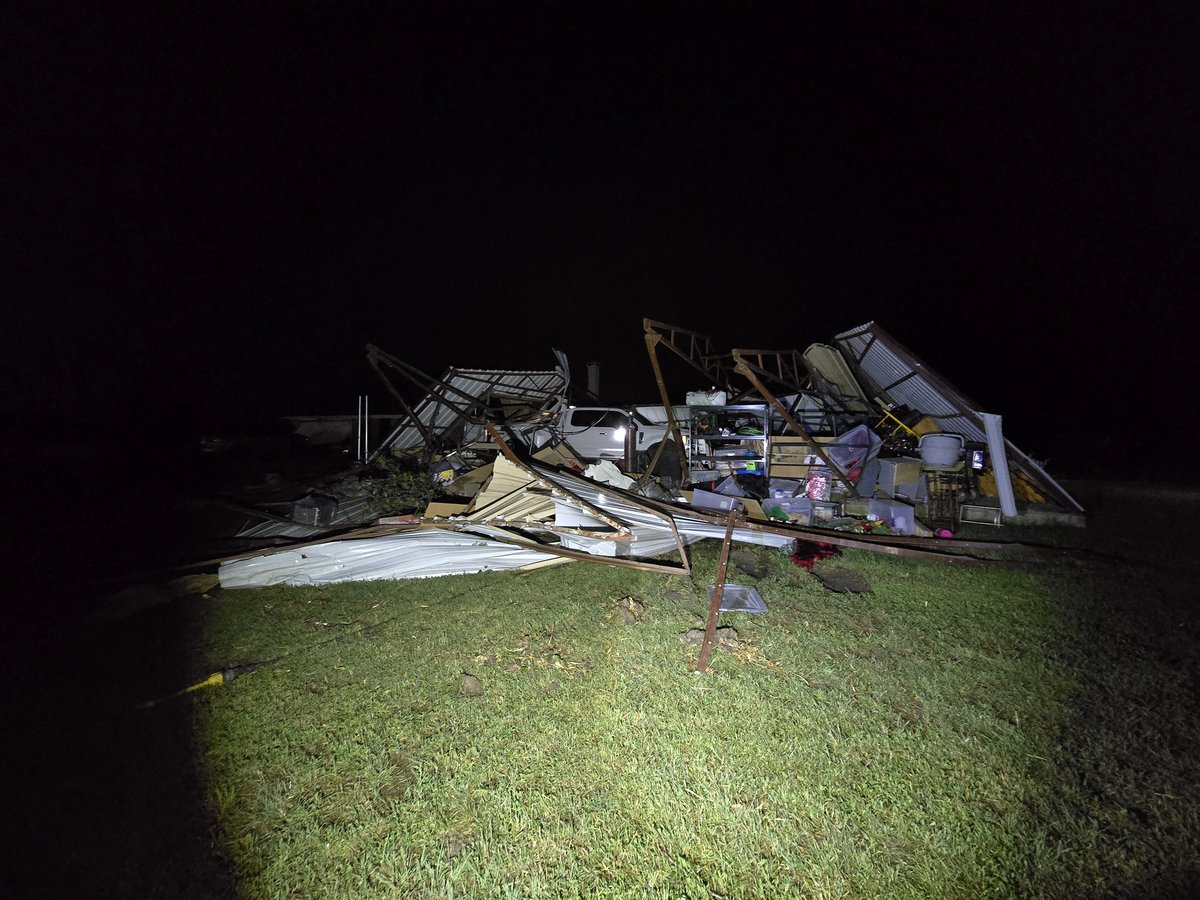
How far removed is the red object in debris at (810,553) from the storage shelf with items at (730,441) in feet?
7.61

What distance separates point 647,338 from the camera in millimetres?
6270

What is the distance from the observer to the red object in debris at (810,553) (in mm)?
5238

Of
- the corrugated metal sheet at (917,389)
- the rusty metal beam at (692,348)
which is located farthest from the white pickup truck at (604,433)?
the corrugated metal sheet at (917,389)

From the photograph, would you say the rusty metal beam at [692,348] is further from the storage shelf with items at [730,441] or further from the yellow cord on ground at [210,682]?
the yellow cord on ground at [210,682]

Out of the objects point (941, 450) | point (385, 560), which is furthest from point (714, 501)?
point (385, 560)

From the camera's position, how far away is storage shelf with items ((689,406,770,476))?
7.86m

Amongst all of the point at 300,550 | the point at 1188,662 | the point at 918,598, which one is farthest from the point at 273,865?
the point at 1188,662

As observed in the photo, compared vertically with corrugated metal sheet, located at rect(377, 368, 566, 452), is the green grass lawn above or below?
below

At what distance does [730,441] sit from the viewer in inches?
320

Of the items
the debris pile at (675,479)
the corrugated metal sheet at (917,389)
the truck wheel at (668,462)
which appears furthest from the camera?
the truck wheel at (668,462)

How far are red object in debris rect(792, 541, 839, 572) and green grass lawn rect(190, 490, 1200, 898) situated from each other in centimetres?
95

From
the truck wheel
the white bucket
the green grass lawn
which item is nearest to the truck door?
the truck wheel

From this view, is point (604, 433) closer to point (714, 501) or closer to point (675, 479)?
point (675, 479)

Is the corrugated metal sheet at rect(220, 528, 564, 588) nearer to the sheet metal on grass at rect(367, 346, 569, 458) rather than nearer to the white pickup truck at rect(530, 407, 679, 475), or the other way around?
the sheet metal on grass at rect(367, 346, 569, 458)
